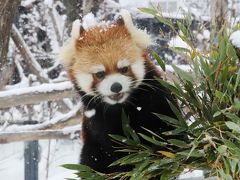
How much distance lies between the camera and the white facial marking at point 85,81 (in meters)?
1.62

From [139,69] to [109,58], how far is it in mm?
134

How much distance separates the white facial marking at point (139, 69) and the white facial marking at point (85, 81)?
153 millimetres

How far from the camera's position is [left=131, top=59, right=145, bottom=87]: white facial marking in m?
1.60

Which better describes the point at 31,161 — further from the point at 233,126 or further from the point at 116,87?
the point at 233,126

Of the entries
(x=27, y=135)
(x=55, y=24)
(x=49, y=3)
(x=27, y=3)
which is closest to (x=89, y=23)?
(x=27, y=135)

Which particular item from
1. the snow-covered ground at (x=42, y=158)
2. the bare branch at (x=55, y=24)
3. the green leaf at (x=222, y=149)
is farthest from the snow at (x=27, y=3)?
the green leaf at (x=222, y=149)

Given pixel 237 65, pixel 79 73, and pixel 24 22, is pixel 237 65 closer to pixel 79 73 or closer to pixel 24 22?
pixel 79 73

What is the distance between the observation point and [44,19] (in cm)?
621

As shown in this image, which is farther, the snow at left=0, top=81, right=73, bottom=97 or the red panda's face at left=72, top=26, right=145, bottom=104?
the snow at left=0, top=81, right=73, bottom=97

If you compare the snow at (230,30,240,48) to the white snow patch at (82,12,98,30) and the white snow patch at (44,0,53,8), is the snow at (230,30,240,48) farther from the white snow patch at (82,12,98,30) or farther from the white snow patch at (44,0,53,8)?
the white snow patch at (44,0,53,8)

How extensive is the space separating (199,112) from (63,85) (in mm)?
1863

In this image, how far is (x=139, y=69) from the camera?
162cm

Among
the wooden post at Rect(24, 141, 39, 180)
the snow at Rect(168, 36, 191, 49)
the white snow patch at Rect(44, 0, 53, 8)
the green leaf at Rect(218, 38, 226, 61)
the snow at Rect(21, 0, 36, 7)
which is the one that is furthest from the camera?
the snow at Rect(21, 0, 36, 7)

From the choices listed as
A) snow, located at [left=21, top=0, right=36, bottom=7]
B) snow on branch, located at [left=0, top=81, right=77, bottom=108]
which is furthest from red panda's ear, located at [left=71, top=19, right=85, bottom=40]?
snow, located at [left=21, top=0, right=36, bottom=7]
